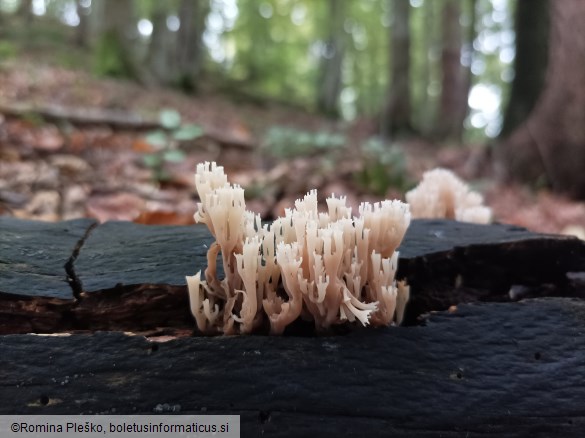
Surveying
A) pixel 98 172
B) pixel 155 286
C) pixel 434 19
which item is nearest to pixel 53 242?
pixel 155 286

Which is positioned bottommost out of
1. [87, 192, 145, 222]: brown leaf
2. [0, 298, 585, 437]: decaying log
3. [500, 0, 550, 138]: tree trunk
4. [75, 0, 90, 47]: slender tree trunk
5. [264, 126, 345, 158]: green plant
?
[0, 298, 585, 437]: decaying log

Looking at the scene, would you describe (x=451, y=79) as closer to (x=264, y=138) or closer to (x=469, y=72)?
(x=469, y=72)

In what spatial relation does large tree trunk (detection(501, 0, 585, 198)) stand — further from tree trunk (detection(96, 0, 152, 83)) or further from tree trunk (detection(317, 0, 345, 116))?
tree trunk (detection(317, 0, 345, 116))

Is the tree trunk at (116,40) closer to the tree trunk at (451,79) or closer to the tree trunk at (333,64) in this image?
the tree trunk at (451,79)

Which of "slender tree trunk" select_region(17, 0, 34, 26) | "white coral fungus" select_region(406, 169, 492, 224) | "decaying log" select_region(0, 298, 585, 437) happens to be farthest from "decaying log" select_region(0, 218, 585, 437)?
"slender tree trunk" select_region(17, 0, 34, 26)

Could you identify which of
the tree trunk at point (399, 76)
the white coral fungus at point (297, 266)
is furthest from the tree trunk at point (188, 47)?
the white coral fungus at point (297, 266)
